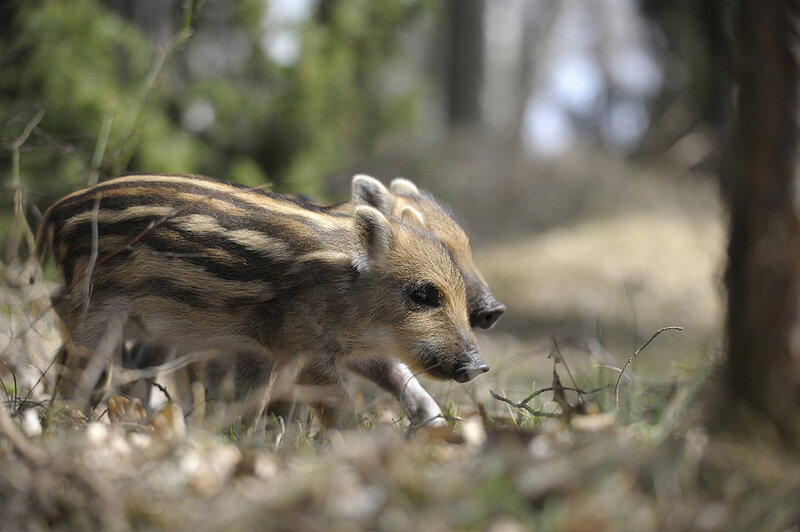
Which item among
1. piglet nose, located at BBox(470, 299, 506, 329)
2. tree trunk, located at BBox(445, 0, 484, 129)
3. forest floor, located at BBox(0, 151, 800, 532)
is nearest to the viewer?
forest floor, located at BBox(0, 151, 800, 532)

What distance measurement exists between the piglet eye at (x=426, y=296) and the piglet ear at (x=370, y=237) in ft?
0.73

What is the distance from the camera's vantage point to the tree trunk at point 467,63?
15.3m

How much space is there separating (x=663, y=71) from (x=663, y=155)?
8.01 ft

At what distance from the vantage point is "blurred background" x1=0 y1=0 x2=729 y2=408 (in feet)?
18.4

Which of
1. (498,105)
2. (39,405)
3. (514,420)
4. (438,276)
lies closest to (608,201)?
(498,105)

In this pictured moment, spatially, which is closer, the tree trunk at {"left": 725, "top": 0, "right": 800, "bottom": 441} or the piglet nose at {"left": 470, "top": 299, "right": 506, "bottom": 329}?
the tree trunk at {"left": 725, "top": 0, "right": 800, "bottom": 441}

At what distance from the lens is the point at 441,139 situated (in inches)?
545

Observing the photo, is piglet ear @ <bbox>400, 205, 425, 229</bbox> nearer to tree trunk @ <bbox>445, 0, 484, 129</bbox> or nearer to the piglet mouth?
the piglet mouth

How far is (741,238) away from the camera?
2.02 meters

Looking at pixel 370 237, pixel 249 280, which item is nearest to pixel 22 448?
pixel 249 280

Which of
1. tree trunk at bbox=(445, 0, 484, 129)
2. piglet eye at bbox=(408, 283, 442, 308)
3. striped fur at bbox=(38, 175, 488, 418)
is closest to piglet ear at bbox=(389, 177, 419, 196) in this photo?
striped fur at bbox=(38, 175, 488, 418)

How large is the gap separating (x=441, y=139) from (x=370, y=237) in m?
Answer: 10.3

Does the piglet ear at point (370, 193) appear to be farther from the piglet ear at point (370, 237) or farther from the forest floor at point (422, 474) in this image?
the forest floor at point (422, 474)

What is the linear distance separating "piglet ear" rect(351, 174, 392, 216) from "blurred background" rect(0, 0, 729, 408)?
467 mm
